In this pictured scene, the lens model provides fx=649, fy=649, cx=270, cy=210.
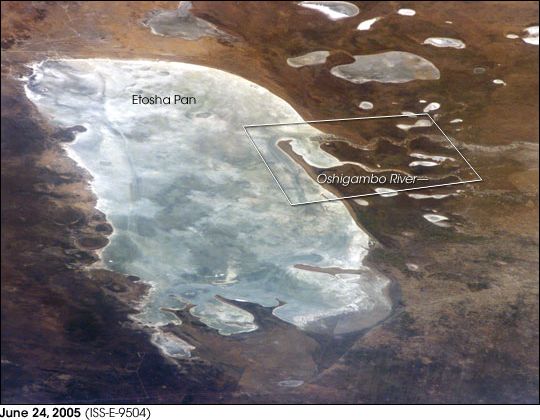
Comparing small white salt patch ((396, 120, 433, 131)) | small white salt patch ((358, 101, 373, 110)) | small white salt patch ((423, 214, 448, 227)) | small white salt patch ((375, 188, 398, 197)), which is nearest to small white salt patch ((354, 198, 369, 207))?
small white salt patch ((375, 188, 398, 197))

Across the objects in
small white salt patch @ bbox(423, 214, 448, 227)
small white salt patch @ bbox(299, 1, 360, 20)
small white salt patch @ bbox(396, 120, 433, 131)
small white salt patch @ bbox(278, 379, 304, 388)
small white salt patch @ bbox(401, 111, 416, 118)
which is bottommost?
small white salt patch @ bbox(278, 379, 304, 388)

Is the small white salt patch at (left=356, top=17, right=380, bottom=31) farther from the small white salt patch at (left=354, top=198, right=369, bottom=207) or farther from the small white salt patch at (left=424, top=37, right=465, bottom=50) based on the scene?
the small white salt patch at (left=354, top=198, right=369, bottom=207)

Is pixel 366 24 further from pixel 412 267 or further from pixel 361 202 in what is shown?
pixel 412 267

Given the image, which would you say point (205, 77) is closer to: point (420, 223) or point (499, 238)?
point (420, 223)

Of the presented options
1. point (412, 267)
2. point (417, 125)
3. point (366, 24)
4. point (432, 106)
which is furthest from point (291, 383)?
point (366, 24)

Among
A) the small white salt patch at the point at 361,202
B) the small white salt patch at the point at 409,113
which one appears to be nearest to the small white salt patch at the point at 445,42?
the small white salt patch at the point at 409,113

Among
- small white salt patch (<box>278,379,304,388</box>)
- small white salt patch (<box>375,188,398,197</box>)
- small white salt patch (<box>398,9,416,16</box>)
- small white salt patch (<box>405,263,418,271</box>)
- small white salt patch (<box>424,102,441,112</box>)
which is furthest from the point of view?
small white salt patch (<box>278,379,304,388</box>)
